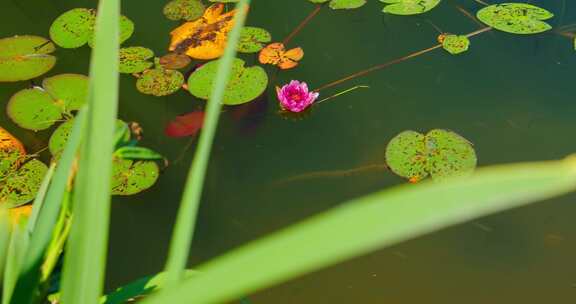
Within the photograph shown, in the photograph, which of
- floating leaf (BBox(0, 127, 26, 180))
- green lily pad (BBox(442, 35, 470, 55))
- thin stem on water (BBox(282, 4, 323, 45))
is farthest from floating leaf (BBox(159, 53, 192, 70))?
green lily pad (BBox(442, 35, 470, 55))

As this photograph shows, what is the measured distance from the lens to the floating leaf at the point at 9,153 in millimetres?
1366

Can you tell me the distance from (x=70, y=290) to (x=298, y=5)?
1.51m

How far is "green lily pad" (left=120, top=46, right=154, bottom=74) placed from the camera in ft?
5.19

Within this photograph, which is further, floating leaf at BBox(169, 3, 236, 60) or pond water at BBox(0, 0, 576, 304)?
floating leaf at BBox(169, 3, 236, 60)

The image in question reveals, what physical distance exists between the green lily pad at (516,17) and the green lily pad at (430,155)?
0.45m

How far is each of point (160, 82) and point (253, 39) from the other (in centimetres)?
30

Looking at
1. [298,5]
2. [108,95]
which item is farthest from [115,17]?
[298,5]

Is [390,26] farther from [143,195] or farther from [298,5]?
[143,195]

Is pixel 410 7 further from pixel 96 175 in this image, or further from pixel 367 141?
pixel 96 175

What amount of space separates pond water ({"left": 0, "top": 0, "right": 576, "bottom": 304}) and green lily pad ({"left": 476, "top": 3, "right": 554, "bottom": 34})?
0.02m

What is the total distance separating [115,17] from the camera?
390 mm

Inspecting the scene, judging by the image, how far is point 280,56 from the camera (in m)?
1.63

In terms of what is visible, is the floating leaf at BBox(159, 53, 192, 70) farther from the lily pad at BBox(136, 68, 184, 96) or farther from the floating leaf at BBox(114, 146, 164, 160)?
the floating leaf at BBox(114, 146, 164, 160)

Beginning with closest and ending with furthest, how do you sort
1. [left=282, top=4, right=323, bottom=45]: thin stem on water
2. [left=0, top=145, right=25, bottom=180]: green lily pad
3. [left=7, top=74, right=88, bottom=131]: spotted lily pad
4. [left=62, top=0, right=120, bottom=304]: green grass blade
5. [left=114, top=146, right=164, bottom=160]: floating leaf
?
1. [left=62, top=0, right=120, bottom=304]: green grass blade
2. [left=114, top=146, right=164, bottom=160]: floating leaf
3. [left=0, top=145, right=25, bottom=180]: green lily pad
4. [left=7, top=74, right=88, bottom=131]: spotted lily pad
5. [left=282, top=4, right=323, bottom=45]: thin stem on water
